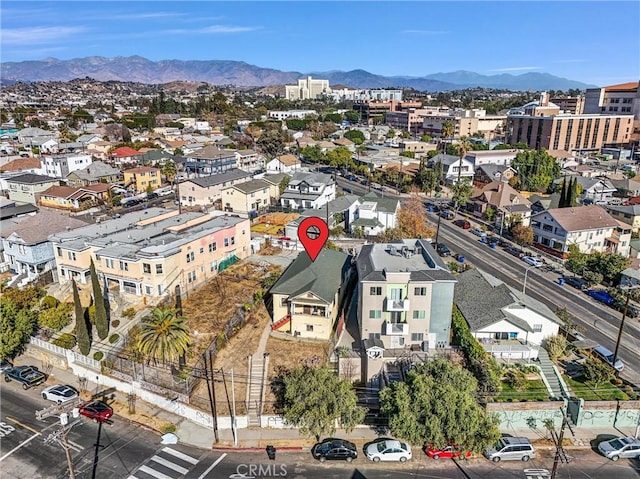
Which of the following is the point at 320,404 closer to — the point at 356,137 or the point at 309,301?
the point at 309,301

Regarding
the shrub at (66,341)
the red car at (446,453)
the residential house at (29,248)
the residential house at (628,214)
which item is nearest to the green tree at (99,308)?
the shrub at (66,341)

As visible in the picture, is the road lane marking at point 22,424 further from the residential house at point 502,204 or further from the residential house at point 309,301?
the residential house at point 502,204

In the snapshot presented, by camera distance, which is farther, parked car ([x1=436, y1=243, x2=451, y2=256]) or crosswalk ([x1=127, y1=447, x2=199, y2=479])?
parked car ([x1=436, y1=243, x2=451, y2=256])

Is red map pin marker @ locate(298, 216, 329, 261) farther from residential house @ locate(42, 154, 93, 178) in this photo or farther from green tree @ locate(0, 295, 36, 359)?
residential house @ locate(42, 154, 93, 178)

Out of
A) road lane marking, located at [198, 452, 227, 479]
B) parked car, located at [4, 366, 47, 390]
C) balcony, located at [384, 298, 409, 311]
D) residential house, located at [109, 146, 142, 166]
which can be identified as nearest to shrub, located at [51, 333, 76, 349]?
parked car, located at [4, 366, 47, 390]

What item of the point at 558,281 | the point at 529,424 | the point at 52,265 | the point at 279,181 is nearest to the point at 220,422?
the point at 529,424

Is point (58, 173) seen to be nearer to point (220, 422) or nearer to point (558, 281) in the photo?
point (220, 422)

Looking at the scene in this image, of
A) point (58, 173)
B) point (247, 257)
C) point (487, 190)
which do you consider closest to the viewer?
point (247, 257)
